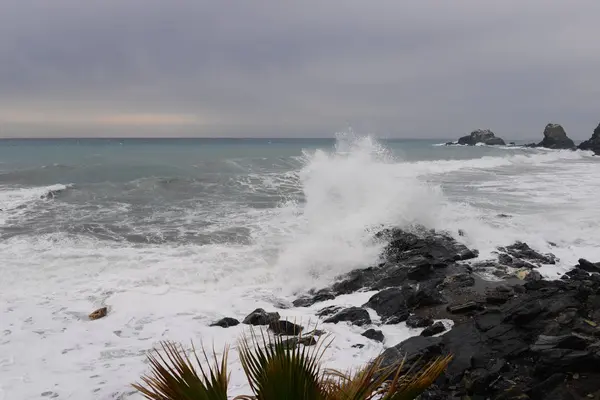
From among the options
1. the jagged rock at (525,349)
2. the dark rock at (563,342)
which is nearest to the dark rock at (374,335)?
the jagged rock at (525,349)

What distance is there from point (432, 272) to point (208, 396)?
370 inches

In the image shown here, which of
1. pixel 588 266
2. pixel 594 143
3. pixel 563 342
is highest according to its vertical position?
pixel 594 143

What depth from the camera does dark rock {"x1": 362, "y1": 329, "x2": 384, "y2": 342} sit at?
751 centimetres

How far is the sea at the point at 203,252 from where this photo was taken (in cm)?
727

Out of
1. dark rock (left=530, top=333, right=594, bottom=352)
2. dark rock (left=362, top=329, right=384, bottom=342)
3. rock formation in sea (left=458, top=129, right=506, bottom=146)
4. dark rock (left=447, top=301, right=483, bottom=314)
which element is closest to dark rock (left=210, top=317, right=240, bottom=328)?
dark rock (left=362, top=329, right=384, bottom=342)

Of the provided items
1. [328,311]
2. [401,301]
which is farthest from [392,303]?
[328,311]

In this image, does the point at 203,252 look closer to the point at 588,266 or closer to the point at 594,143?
the point at 588,266

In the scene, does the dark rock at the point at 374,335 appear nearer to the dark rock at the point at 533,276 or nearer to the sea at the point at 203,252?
the sea at the point at 203,252

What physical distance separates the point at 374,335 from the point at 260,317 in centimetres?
227

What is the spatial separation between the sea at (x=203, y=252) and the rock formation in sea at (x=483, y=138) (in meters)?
91.7

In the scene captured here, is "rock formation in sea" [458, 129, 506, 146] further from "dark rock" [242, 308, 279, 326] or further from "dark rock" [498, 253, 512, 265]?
"dark rock" [242, 308, 279, 326]

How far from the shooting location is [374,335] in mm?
7574

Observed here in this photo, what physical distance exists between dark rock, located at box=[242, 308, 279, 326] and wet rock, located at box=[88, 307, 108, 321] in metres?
3.01

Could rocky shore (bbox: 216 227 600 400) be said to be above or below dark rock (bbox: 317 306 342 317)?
above
